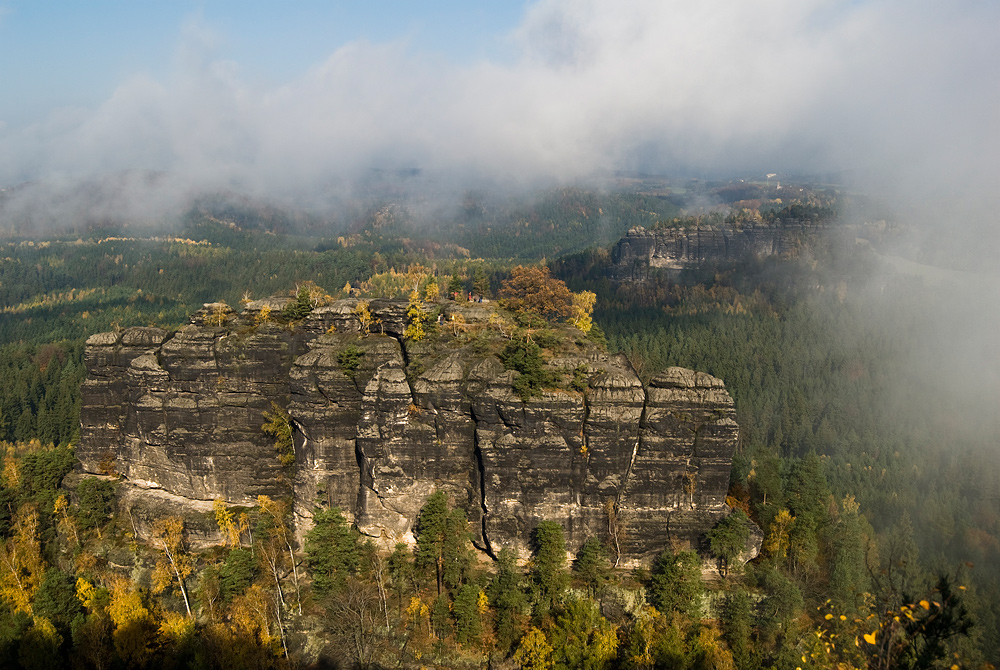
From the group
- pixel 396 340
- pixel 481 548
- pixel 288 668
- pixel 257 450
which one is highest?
pixel 396 340

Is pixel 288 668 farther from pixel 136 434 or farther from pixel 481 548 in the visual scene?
pixel 136 434

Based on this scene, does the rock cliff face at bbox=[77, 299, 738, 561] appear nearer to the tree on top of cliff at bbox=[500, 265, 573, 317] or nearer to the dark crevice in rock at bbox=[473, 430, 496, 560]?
the dark crevice in rock at bbox=[473, 430, 496, 560]

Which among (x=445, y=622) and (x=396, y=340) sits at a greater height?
(x=396, y=340)

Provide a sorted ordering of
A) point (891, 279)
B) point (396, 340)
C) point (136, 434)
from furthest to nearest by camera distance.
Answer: point (891, 279) < point (136, 434) < point (396, 340)

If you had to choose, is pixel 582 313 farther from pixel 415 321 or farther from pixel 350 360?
pixel 350 360

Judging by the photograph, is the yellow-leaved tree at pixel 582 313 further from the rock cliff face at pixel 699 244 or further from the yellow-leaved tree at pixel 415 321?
the rock cliff face at pixel 699 244

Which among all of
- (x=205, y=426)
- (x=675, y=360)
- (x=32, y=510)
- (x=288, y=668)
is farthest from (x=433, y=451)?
(x=675, y=360)

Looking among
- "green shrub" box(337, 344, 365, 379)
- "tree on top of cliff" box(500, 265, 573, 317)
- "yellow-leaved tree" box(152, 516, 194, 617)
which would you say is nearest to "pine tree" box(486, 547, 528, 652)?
"green shrub" box(337, 344, 365, 379)

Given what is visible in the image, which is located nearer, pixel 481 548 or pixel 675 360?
pixel 481 548
